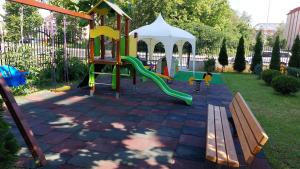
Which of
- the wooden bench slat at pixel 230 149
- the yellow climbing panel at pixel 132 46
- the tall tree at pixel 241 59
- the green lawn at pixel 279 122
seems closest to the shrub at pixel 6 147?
the wooden bench slat at pixel 230 149

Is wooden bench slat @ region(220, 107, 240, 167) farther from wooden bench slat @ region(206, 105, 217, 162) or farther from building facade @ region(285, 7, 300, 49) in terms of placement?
building facade @ region(285, 7, 300, 49)

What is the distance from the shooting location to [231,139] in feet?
11.8

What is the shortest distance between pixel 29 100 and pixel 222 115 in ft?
16.3

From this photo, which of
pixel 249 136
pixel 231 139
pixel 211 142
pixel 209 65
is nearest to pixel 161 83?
pixel 231 139

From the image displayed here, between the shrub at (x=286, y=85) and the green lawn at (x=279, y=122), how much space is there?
0.25 metres

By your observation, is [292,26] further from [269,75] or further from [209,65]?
[269,75]

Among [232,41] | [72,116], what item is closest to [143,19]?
[232,41]

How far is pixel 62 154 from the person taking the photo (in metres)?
3.83

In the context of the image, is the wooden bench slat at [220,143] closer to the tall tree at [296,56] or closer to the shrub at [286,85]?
the shrub at [286,85]

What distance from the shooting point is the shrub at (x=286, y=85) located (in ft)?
30.4

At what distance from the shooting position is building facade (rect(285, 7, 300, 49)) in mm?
61156

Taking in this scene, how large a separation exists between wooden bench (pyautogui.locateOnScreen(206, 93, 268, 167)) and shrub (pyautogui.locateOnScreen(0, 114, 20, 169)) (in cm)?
202

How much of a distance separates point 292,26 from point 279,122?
70.6m

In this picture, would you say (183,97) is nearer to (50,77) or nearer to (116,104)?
(116,104)
